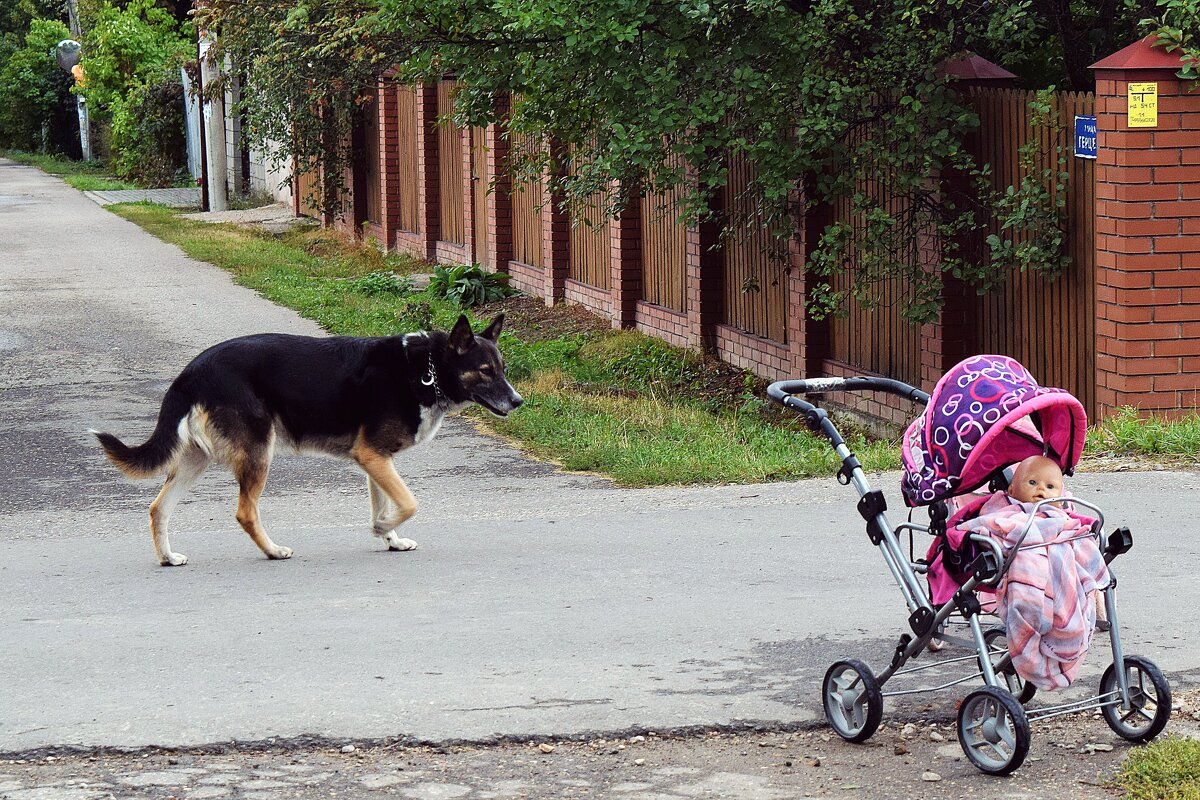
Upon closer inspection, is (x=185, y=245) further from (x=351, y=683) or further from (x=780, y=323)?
(x=351, y=683)

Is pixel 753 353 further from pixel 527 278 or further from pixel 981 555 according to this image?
pixel 981 555

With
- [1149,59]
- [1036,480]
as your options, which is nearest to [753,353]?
[1149,59]

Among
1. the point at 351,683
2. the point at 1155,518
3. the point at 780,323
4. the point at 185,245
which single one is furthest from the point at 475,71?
the point at 185,245

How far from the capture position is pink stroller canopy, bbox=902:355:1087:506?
4.63 metres

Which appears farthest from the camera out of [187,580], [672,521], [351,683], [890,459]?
[890,459]

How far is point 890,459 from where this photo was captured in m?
8.91

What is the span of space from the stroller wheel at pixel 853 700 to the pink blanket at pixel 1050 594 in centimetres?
46

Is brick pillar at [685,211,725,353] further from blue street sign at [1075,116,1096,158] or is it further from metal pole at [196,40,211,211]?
metal pole at [196,40,211,211]

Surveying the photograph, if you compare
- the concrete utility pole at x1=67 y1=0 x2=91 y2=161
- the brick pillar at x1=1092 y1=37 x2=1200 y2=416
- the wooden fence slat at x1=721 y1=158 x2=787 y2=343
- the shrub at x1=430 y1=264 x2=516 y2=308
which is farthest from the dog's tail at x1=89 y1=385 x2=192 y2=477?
the concrete utility pole at x1=67 y1=0 x2=91 y2=161

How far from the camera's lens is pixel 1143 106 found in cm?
872

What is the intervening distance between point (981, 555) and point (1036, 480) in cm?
36

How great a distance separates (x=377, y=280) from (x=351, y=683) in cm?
1434

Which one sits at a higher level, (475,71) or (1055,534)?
(475,71)

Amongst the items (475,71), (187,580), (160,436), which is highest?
(475,71)
